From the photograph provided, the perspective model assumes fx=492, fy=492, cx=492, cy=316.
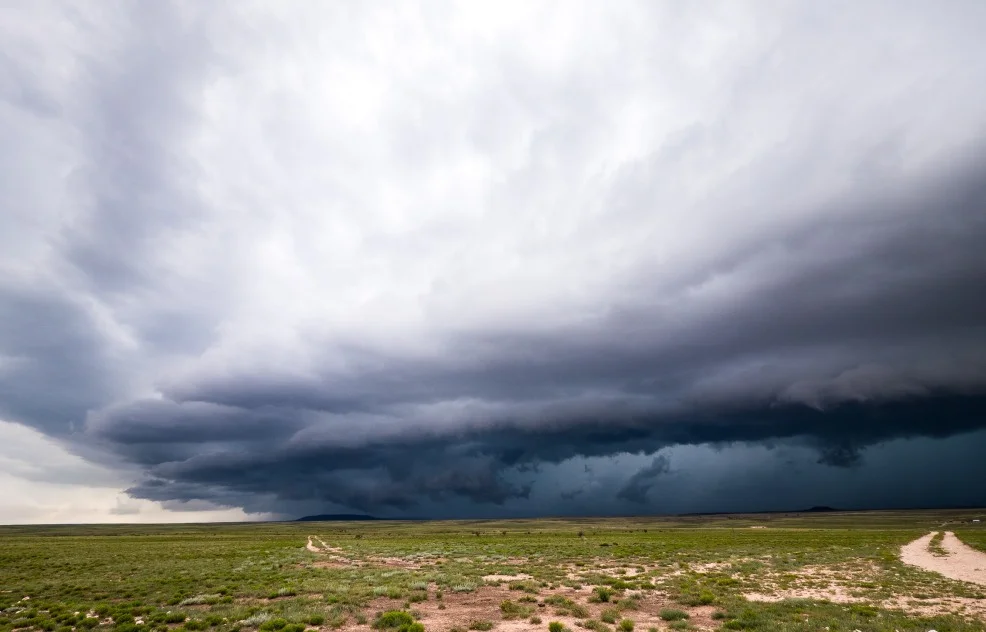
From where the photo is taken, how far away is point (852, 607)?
931 inches

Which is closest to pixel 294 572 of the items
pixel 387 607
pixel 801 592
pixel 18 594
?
pixel 18 594

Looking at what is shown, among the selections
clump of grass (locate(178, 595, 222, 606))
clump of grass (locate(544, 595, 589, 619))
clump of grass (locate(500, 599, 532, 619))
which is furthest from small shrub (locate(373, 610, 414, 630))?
clump of grass (locate(178, 595, 222, 606))

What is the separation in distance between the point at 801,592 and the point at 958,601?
711 cm

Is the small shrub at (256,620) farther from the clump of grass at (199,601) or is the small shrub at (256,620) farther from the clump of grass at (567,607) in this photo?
the clump of grass at (567,607)

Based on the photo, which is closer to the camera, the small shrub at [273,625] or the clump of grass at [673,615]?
the small shrub at [273,625]

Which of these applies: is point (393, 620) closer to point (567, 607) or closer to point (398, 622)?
point (398, 622)

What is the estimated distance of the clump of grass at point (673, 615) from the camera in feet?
73.5

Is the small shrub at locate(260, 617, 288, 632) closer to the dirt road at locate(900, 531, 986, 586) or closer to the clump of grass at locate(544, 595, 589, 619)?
the clump of grass at locate(544, 595, 589, 619)

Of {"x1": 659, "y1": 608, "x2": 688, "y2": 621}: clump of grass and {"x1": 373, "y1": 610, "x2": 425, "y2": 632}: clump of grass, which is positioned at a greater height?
{"x1": 373, "y1": 610, "x2": 425, "y2": 632}: clump of grass

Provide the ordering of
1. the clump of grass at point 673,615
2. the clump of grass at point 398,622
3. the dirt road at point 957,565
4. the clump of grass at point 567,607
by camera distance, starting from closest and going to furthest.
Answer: the clump of grass at point 398,622
the clump of grass at point 673,615
the clump of grass at point 567,607
the dirt road at point 957,565

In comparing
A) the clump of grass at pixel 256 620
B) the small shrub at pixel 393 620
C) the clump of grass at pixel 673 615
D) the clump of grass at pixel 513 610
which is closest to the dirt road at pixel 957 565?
the clump of grass at pixel 673 615

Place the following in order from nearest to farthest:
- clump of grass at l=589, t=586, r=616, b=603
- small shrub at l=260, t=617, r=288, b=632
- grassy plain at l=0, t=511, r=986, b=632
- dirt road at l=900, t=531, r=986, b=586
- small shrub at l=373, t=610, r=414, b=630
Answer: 1. small shrub at l=260, t=617, r=288, b=632
2. small shrub at l=373, t=610, r=414, b=630
3. grassy plain at l=0, t=511, r=986, b=632
4. clump of grass at l=589, t=586, r=616, b=603
5. dirt road at l=900, t=531, r=986, b=586

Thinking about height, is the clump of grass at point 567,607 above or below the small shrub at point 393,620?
below

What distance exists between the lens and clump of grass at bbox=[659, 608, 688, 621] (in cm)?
2239
